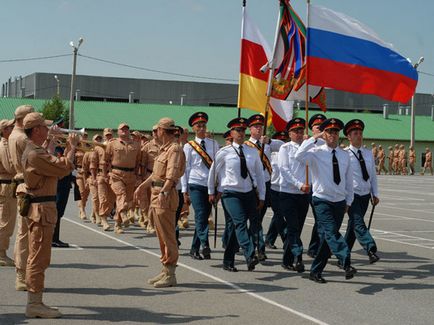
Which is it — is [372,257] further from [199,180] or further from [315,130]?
[199,180]

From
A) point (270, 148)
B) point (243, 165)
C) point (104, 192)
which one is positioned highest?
point (270, 148)

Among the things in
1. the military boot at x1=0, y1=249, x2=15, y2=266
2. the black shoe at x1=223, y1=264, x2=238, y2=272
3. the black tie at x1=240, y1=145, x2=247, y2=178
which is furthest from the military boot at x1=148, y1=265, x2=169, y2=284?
the military boot at x1=0, y1=249, x2=15, y2=266

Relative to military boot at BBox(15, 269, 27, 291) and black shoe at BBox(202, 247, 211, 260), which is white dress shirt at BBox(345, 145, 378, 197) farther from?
military boot at BBox(15, 269, 27, 291)

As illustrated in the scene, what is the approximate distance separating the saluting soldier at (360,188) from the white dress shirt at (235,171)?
4.67 ft

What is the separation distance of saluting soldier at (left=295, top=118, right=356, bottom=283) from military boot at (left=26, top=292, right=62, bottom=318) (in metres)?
3.68

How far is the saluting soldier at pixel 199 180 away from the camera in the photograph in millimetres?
12469

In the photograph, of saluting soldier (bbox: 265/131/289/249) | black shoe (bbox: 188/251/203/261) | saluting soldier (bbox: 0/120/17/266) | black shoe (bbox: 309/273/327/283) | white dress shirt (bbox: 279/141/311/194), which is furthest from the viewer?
saluting soldier (bbox: 265/131/289/249)

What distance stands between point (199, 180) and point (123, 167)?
402 cm

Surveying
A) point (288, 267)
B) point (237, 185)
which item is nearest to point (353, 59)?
point (237, 185)

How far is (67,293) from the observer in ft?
30.5

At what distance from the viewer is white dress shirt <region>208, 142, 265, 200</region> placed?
37.2ft

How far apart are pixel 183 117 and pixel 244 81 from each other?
56.1 meters

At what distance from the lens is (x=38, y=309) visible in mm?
7945

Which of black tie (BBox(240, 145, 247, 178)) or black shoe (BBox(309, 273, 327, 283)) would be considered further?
black tie (BBox(240, 145, 247, 178))
